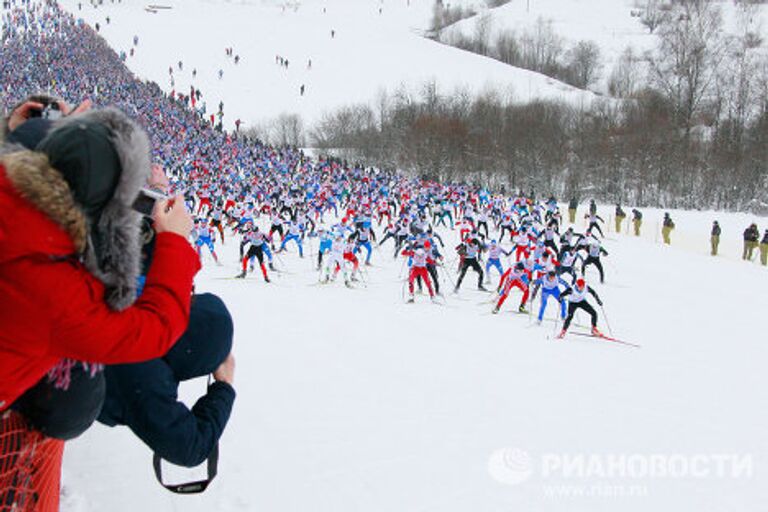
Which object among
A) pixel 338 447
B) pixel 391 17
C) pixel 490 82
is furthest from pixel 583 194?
pixel 391 17

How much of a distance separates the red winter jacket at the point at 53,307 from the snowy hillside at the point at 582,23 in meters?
78.3

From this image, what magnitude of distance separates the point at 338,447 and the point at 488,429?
1527mm

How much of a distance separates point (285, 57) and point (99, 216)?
7278 centimetres

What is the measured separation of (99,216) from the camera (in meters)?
1.32

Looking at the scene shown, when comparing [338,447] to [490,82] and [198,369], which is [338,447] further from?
[490,82]

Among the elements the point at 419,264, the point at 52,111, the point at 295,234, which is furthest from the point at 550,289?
the point at 52,111

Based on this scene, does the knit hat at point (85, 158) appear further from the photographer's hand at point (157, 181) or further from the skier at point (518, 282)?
the skier at point (518, 282)

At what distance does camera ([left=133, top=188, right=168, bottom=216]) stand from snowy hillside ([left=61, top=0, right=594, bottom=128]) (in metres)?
55.9

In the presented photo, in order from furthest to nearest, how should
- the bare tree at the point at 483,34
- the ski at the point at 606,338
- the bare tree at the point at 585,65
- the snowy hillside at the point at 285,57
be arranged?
the bare tree at the point at 483,34 → the bare tree at the point at 585,65 → the snowy hillside at the point at 285,57 → the ski at the point at 606,338

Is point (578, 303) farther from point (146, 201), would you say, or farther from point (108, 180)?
point (108, 180)

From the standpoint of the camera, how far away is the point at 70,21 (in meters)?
51.2

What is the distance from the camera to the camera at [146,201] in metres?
1.44

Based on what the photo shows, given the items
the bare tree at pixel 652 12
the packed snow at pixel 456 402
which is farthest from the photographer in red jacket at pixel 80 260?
A: the bare tree at pixel 652 12

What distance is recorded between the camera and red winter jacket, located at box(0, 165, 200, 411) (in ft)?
3.86
